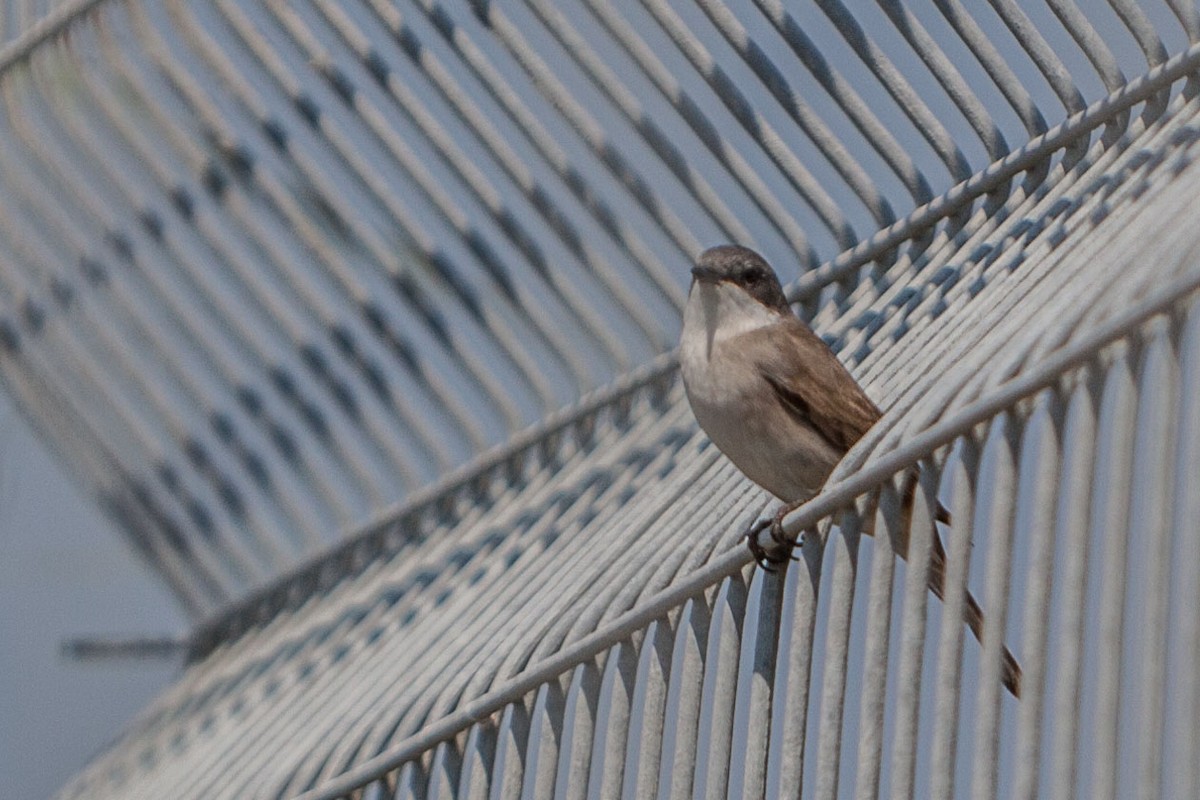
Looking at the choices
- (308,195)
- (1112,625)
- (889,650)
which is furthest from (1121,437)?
(308,195)

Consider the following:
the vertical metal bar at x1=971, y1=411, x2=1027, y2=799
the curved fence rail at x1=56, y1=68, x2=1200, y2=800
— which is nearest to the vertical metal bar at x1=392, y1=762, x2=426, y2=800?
the curved fence rail at x1=56, y1=68, x2=1200, y2=800

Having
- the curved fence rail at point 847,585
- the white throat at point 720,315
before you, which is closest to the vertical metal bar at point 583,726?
the curved fence rail at point 847,585

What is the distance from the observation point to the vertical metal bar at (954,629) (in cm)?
279

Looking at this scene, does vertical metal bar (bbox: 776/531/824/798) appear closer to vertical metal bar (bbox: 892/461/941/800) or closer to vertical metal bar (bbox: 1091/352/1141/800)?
vertical metal bar (bbox: 892/461/941/800)

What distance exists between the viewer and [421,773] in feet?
12.6

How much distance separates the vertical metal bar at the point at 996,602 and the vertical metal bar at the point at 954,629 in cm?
5

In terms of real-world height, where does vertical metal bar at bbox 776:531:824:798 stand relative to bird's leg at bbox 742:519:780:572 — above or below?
below

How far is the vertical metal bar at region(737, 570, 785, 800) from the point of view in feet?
10.2

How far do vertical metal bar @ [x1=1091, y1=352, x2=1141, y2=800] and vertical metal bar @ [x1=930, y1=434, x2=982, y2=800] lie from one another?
25cm

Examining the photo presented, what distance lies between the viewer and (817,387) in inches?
167

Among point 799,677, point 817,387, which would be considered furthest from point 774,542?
point 817,387

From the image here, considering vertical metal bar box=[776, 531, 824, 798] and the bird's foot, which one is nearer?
vertical metal bar box=[776, 531, 824, 798]

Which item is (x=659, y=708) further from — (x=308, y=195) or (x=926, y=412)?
(x=308, y=195)

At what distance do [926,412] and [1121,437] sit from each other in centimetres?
40
